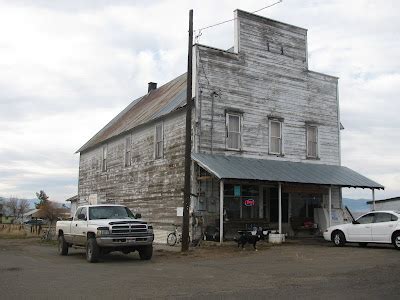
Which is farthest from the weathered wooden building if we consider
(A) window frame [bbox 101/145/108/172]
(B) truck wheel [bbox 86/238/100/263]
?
(B) truck wheel [bbox 86/238/100/263]

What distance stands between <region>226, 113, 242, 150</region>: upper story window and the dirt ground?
6.84m

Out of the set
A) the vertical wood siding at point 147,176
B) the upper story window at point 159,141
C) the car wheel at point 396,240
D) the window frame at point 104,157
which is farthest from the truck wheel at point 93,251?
the window frame at point 104,157

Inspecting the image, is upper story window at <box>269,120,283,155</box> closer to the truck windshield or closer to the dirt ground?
the dirt ground

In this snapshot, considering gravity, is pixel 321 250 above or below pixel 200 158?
below

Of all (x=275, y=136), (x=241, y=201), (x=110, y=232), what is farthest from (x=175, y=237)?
(x=110, y=232)

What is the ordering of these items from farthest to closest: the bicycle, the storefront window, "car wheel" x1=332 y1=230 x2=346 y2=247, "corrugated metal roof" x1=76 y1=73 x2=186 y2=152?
"corrugated metal roof" x1=76 y1=73 x2=186 y2=152 < the bicycle < the storefront window < "car wheel" x1=332 y1=230 x2=346 y2=247

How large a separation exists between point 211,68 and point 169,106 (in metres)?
3.49

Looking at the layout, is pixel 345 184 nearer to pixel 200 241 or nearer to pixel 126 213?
pixel 200 241

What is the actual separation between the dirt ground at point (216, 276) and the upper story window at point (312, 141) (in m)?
9.29

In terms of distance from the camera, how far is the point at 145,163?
2748cm

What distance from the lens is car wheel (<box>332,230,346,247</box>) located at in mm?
20188

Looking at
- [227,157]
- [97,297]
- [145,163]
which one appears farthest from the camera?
[145,163]

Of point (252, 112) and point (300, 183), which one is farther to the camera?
point (252, 112)

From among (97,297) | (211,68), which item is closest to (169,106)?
(211,68)
